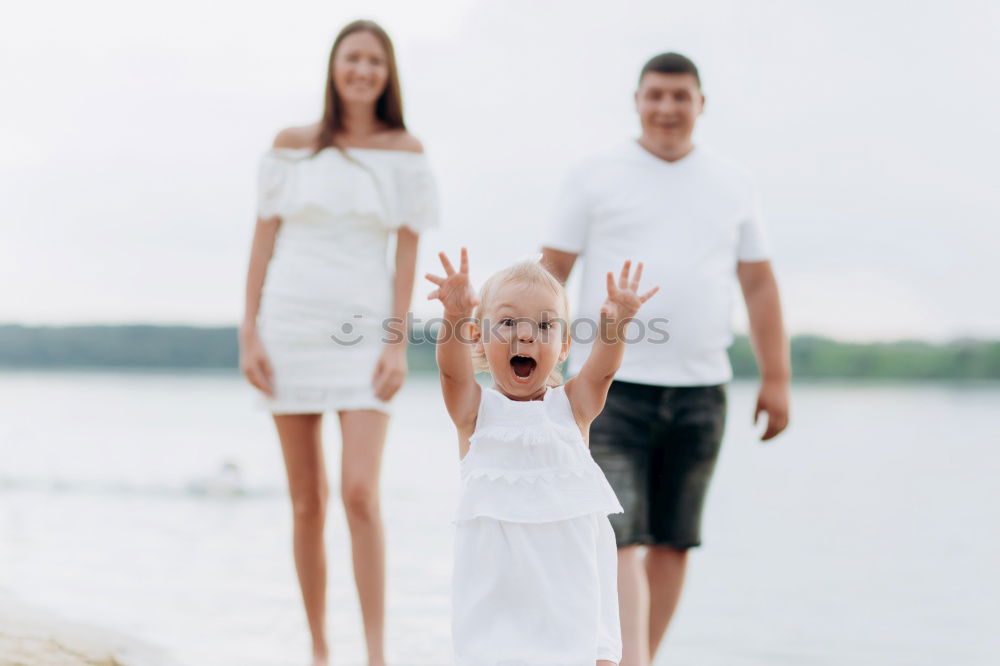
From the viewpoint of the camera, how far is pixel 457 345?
250 centimetres

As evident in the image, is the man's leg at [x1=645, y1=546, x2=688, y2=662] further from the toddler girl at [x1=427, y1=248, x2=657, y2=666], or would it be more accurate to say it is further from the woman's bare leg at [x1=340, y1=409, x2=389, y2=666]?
the toddler girl at [x1=427, y1=248, x2=657, y2=666]

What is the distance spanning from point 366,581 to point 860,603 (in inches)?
127

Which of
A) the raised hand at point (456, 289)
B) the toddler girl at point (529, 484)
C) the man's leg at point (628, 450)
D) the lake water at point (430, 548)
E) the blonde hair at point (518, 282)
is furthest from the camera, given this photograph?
the lake water at point (430, 548)

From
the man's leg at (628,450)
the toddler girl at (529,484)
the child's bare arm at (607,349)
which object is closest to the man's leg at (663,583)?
the man's leg at (628,450)

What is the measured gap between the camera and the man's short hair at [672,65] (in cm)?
372

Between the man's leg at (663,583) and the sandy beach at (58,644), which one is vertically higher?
the man's leg at (663,583)

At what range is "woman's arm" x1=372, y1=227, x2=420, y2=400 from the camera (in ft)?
12.8

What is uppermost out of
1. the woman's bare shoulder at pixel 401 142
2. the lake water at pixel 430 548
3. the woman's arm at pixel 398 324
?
the woman's bare shoulder at pixel 401 142

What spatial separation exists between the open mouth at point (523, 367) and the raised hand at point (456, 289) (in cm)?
26

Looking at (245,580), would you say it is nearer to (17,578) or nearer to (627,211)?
(17,578)

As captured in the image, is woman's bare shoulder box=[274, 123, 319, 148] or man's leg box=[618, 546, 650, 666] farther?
woman's bare shoulder box=[274, 123, 319, 148]

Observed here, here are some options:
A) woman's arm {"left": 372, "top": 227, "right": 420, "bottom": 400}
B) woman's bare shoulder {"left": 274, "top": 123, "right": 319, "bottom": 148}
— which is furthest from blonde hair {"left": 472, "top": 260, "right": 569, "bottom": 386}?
woman's bare shoulder {"left": 274, "top": 123, "right": 319, "bottom": 148}

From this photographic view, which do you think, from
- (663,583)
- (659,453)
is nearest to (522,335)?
(659,453)

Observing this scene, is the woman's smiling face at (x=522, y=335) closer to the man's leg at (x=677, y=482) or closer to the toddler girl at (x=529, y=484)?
the toddler girl at (x=529, y=484)
